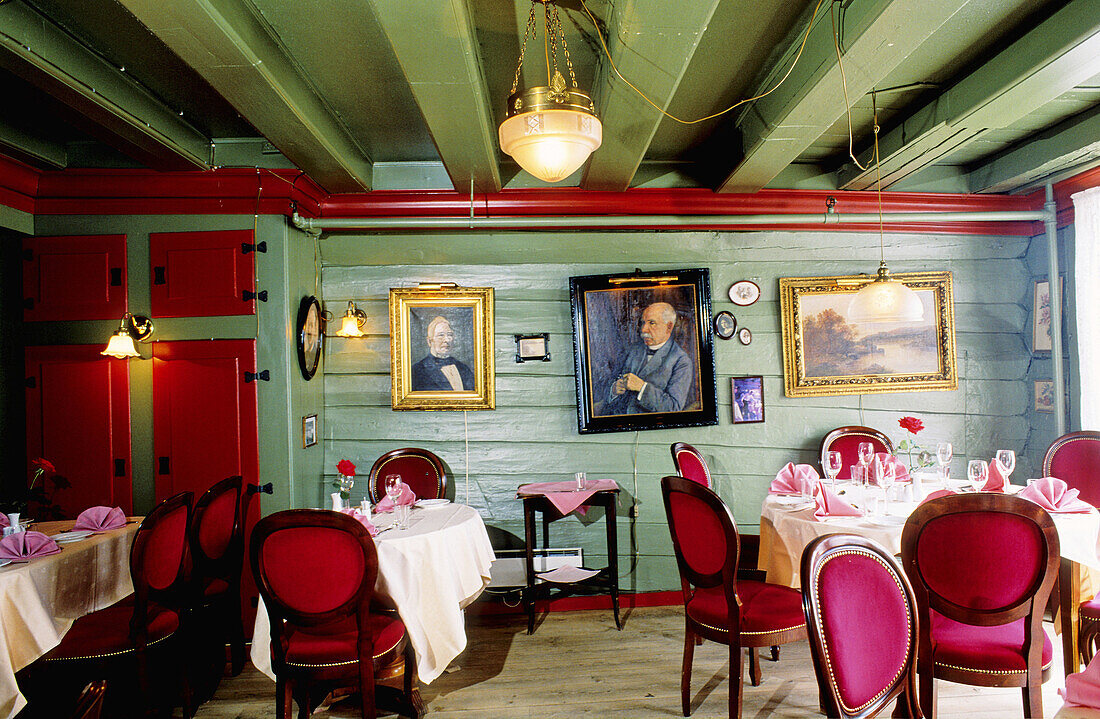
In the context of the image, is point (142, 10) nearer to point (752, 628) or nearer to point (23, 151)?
point (23, 151)

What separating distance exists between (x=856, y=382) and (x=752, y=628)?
2469mm

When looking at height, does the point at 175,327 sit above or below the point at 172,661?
above

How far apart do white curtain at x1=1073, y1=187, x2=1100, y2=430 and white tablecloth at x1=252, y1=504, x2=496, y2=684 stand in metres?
4.05

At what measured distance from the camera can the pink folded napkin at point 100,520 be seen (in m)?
2.94

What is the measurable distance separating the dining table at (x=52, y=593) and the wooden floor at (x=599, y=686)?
0.71 meters

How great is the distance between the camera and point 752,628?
2.49 m

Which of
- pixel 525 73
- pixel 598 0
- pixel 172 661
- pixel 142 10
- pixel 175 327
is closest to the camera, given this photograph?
pixel 142 10

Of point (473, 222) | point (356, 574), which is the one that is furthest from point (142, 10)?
point (473, 222)

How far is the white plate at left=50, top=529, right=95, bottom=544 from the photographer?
2.76 m

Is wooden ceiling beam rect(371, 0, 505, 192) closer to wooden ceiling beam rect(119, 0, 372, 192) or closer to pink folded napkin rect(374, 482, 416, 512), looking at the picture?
wooden ceiling beam rect(119, 0, 372, 192)

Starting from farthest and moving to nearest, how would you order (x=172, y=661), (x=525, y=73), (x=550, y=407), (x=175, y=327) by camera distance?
(x=550, y=407)
(x=175, y=327)
(x=172, y=661)
(x=525, y=73)

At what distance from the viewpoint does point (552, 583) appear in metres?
4.12

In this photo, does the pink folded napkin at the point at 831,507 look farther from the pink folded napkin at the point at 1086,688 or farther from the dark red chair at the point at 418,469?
the dark red chair at the point at 418,469

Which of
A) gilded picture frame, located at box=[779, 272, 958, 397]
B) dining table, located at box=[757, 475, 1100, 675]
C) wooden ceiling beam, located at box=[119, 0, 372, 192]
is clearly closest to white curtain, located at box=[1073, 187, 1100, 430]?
gilded picture frame, located at box=[779, 272, 958, 397]
